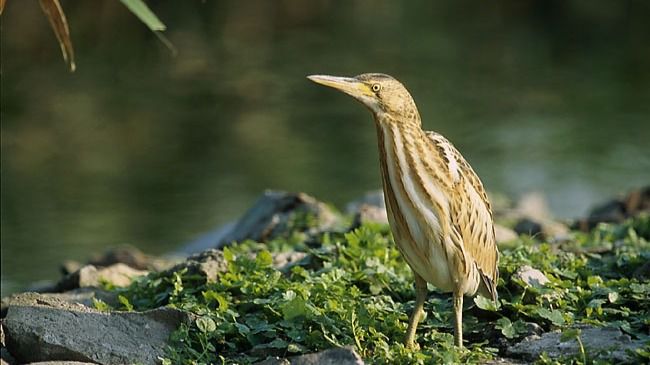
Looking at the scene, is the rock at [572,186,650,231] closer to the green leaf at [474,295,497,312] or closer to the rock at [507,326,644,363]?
the green leaf at [474,295,497,312]

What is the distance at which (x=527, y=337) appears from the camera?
545 centimetres

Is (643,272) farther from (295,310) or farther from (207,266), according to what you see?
(207,266)

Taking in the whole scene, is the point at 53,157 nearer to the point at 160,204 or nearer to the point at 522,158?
the point at 160,204

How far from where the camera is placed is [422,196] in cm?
524

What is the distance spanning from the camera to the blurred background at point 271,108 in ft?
43.9

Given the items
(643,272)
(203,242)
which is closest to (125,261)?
(203,242)

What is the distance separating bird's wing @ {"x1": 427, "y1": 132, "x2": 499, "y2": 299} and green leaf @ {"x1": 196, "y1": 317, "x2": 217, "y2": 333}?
1.07 meters

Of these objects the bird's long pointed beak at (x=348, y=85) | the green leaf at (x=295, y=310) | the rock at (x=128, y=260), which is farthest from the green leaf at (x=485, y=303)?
the rock at (x=128, y=260)

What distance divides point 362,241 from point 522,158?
8404 mm

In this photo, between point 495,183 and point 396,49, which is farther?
point 396,49

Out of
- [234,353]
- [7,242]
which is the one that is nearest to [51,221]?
[7,242]

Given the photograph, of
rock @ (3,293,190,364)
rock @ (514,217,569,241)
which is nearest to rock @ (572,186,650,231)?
rock @ (514,217,569,241)

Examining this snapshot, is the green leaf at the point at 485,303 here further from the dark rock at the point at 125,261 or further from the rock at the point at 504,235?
the dark rock at the point at 125,261

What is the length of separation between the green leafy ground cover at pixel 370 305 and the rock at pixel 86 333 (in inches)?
4.1
